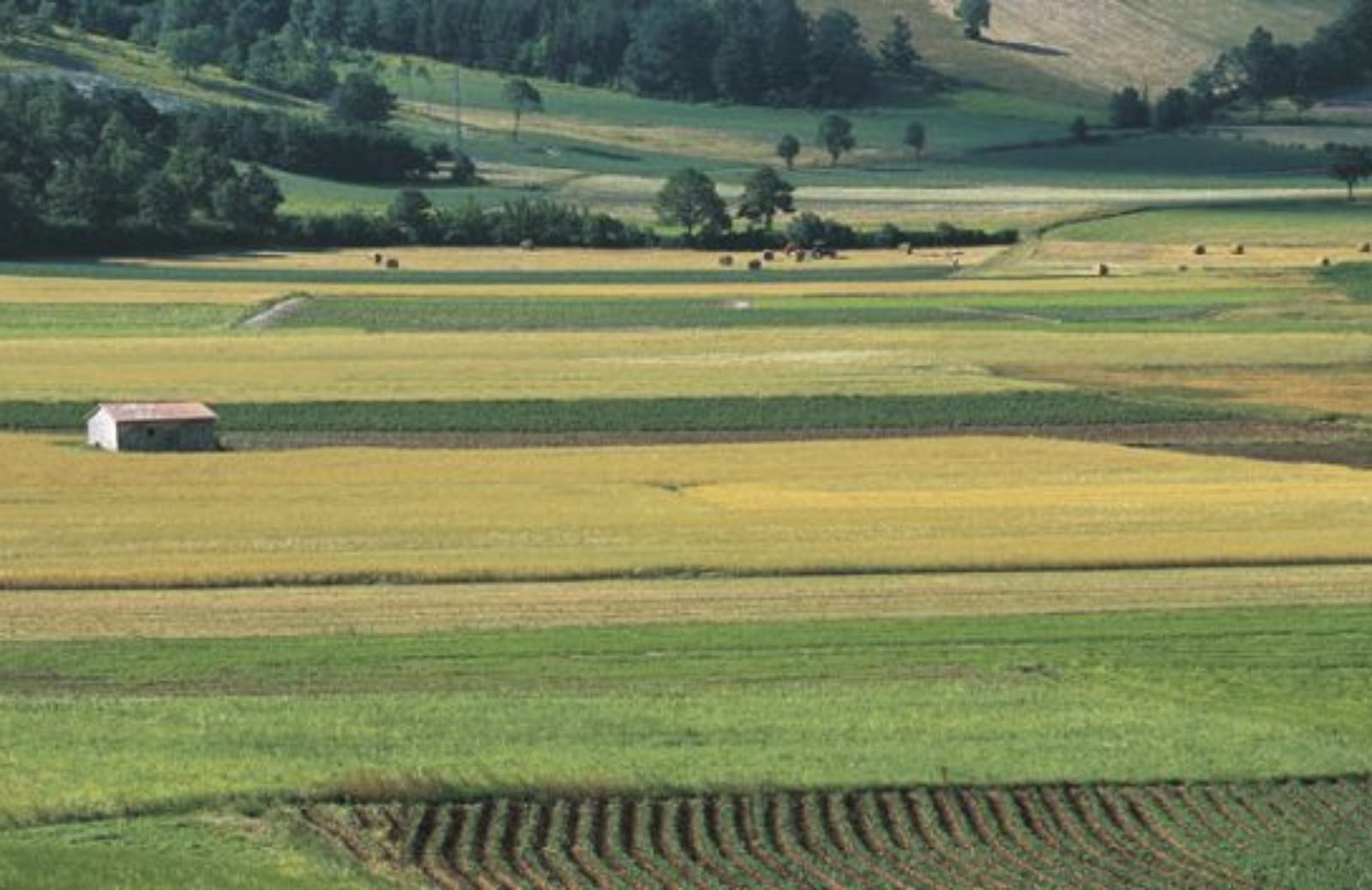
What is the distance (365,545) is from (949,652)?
1250cm

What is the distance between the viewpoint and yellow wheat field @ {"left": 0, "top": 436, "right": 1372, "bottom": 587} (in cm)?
5209

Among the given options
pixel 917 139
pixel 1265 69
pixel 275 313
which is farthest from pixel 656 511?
pixel 1265 69

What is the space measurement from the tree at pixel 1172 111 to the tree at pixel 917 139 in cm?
1542

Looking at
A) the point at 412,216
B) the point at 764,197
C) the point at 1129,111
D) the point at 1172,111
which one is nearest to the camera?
the point at 412,216

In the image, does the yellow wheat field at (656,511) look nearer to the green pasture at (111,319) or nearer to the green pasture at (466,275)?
the green pasture at (111,319)

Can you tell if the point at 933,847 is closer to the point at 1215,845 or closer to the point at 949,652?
the point at 1215,845

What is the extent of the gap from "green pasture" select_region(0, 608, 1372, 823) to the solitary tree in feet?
435

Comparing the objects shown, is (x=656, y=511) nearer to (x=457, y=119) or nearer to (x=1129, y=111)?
(x=457, y=119)

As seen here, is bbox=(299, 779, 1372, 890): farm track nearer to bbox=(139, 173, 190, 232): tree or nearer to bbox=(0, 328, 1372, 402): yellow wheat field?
bbox=(0, 328, 1372, 402): yellow wheat field

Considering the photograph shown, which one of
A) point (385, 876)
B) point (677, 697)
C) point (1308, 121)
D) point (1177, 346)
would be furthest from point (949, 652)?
point (1308, 121)

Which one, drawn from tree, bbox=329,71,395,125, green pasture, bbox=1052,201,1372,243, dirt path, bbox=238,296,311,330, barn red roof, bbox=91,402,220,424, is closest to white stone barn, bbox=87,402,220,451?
barn red roof, bbox=91,402,220,424

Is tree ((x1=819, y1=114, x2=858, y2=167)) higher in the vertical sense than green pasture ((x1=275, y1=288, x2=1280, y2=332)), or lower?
lower

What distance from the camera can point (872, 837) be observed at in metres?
33.4

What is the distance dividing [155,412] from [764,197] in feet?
242
